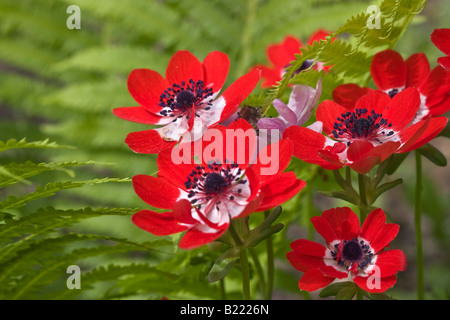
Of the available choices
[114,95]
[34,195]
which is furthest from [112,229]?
[34,195]

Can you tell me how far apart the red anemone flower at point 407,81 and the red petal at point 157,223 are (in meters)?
0.23

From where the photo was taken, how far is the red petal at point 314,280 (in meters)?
0.48

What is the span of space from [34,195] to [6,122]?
110 centimetres

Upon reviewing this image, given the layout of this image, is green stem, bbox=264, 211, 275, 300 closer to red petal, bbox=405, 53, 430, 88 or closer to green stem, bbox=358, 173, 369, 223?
green stem, bbox=358, 173, 369, 223

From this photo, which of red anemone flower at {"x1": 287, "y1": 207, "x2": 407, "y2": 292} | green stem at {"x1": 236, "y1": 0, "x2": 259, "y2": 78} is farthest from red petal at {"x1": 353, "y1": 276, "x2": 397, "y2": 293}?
green stem at {"x1": 236, "y1": 0, "x2": 259, "y2": 78}

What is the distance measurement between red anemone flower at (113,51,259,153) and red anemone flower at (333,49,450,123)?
0.12m

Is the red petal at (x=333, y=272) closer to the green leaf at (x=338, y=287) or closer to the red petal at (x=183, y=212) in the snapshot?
the green leaf at (x=338, y=287)

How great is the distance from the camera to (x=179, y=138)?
51 centimetres

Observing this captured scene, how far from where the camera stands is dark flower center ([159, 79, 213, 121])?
21.0 inches

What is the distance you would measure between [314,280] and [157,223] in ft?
0.49

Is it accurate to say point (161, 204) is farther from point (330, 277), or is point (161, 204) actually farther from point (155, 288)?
point (155, 288)

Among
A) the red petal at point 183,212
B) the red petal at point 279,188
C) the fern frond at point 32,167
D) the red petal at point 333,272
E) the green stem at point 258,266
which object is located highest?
the fern frond at point 32,167

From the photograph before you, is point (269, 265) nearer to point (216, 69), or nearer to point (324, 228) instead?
point (324, 228)

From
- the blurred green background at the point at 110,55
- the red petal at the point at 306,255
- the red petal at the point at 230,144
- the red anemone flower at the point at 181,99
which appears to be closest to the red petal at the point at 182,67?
the red anemone flower at the point at 181,99
